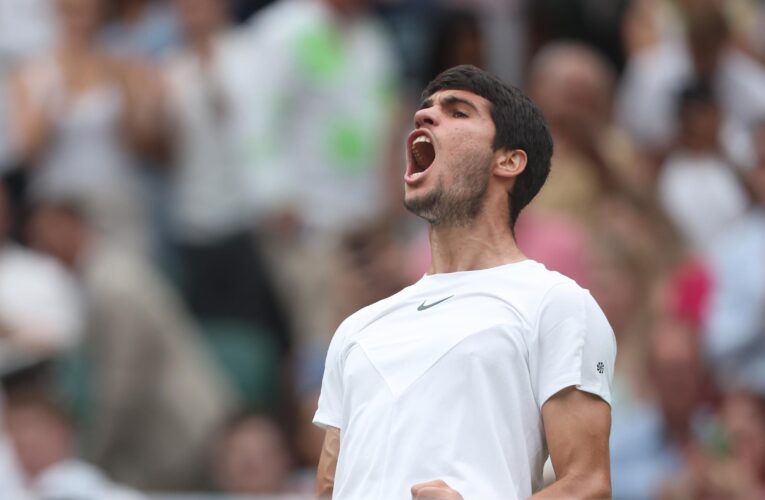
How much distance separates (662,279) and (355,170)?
2.02 m

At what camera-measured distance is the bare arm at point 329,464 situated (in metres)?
3.79

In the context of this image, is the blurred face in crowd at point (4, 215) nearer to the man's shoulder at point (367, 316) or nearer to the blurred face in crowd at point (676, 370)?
the blurred face in crowd at point (676, 370)

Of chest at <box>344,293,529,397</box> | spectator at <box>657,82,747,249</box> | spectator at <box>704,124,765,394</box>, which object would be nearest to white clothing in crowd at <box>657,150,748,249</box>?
spectator at <box>657,82,747,249</box>

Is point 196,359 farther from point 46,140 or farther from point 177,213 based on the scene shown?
point 46,140

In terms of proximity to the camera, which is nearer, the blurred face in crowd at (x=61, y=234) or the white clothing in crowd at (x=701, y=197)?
the blurred face in crowd at (x=61, y=234)

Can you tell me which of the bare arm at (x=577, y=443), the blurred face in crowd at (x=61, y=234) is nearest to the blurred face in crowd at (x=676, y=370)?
the blurred face in crowd at (x=61, y=234)

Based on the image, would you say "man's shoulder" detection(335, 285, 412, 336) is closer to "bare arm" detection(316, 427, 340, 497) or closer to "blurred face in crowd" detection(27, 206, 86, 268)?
"bare arm" detection(316, 427, 340, 497)

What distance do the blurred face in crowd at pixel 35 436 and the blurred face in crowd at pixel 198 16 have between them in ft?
8.75

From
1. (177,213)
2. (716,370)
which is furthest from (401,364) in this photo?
(177,213)

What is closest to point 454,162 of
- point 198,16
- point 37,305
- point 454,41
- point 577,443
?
point 577,443

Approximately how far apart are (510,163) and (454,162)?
0.41ft

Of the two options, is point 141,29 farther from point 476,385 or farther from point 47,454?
point 476,385

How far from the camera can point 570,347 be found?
346cm

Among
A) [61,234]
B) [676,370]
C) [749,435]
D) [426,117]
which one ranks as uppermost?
[426,117]
